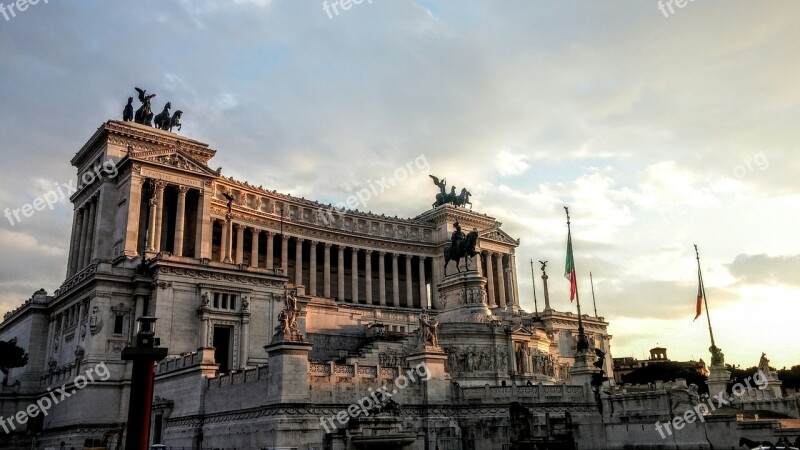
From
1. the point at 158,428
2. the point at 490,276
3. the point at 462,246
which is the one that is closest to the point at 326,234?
the point at 490,276

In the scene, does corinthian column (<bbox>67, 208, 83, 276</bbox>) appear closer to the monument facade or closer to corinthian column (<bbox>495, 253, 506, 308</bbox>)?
the monument facade

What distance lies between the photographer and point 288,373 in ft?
118

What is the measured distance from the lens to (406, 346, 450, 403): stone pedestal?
41656 mm

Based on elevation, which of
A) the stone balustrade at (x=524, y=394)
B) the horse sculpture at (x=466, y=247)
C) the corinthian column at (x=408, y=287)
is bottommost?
the stone balustrade at (x=524, y=394)

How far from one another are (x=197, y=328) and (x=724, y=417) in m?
41.6

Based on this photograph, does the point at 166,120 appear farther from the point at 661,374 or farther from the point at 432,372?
the point at 661,374

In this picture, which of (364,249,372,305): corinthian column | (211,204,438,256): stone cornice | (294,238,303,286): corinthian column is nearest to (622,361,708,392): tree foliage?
(211,204,438,256): stone cornice

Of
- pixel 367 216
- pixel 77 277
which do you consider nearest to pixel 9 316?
pixel 77 277

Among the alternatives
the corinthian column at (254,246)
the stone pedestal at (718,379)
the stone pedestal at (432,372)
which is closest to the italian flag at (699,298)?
the stone pedestal at (718,379)

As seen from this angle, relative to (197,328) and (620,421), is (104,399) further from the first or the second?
(620,421)

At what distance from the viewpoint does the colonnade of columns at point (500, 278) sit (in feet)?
351

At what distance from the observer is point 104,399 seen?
5259 centimetres

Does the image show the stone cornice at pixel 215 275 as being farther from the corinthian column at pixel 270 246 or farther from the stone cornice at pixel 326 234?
the corinthian column at pixel 270 246

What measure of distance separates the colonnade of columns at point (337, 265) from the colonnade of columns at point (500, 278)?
372 inches
